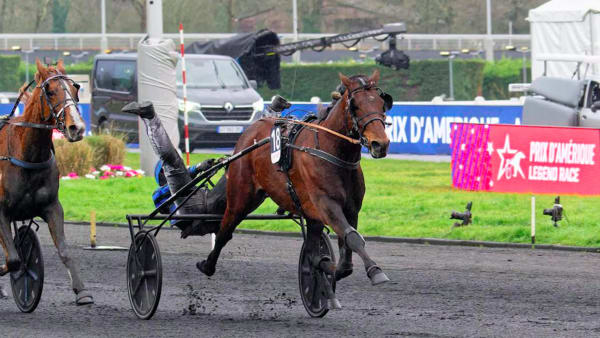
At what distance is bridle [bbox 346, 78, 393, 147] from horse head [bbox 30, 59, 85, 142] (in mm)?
1917

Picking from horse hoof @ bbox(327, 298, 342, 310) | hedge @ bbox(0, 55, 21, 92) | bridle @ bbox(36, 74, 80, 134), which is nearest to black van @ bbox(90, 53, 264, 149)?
bridle @ bbox(36, 74, 80, 134)

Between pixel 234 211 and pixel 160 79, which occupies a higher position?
pixel 160 79

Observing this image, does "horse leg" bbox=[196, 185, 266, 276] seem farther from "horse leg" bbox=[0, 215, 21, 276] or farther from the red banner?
the red banner

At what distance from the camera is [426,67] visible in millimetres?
49000

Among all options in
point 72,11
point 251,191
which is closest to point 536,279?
point 251,191

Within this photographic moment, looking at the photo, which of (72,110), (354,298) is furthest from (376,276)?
(72,110)

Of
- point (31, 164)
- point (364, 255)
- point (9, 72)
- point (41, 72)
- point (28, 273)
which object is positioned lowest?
point (9, 72)

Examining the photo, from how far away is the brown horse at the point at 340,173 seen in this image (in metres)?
8.53

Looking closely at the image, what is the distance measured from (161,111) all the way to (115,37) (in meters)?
50.8

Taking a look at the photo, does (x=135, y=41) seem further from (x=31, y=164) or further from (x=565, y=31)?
(x=31, y=164)

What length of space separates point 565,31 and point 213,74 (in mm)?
8760

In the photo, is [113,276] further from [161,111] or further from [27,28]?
[27,28]

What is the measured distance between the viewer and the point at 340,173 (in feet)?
29.2

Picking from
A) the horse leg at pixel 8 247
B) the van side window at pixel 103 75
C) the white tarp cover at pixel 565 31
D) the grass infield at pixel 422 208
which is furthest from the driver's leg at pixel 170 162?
the white tarp cover at pixel 565 31
